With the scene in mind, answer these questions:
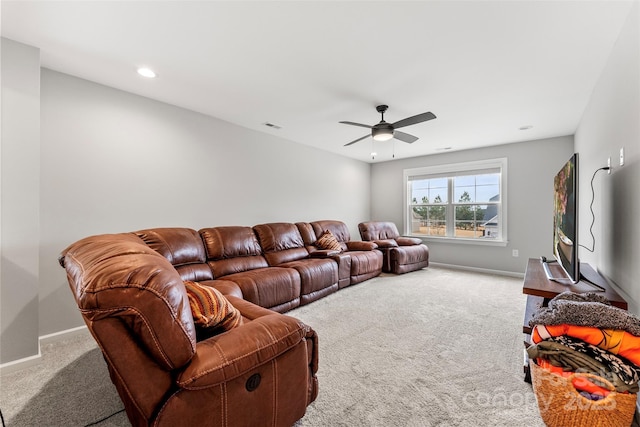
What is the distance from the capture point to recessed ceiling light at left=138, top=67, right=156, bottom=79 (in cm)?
250

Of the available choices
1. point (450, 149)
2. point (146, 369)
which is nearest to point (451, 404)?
point (146, 369)

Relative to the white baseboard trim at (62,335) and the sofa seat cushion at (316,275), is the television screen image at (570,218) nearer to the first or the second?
the sofa seat cushion at (316,275)

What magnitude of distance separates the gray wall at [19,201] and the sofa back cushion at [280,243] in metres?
2.21

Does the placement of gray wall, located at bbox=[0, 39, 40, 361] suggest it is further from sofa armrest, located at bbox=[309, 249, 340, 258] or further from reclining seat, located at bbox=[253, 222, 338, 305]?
sofa armrest, located at bbox=[309, 249, 340, 258]

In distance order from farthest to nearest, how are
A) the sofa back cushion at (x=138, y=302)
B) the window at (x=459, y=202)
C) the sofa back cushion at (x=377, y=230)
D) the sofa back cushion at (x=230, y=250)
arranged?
1. the sofa back cushion at (x=377, y=230)
2. the window at (x=459, y=202)
3. the sofa back cushion at (x=230, y=250)
4. the sofa back cushion at (x=138, y=302)

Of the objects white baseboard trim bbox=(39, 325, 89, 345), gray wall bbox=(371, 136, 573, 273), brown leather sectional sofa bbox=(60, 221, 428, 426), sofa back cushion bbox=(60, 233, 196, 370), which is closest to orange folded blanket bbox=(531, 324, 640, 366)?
brown leather sectional sofa bbox=(60, 221, 428, 426)

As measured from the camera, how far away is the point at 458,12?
176 centimetres

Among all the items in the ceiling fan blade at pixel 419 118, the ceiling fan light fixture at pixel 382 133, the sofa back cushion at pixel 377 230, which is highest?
the ceiling fan blade at pixel 419 118

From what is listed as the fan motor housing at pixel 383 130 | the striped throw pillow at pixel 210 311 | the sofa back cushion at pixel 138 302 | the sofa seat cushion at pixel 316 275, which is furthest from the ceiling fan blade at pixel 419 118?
the sofa back cushion at pixel 138 302

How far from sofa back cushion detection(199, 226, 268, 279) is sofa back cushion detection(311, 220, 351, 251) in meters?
1.36

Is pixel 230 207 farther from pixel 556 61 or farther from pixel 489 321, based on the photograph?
pixel 556 61

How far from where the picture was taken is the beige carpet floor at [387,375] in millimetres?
1520

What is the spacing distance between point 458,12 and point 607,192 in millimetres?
1936

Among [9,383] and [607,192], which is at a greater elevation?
[607,192]
